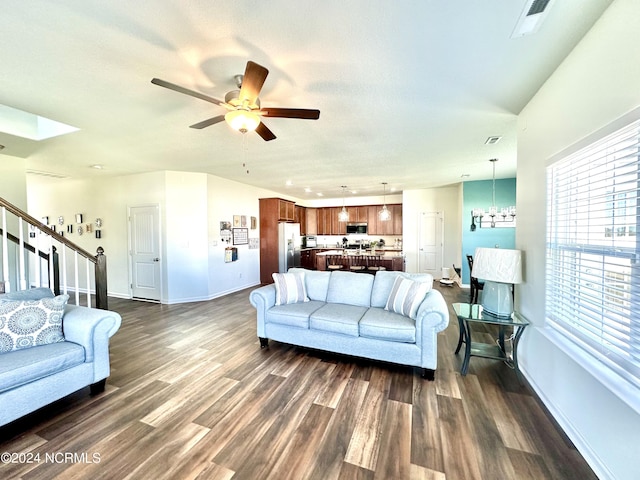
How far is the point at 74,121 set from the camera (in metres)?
2.79

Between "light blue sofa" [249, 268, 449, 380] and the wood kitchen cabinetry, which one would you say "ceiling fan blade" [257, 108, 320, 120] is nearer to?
"light blue sofa" [249, 268, 449, 380]

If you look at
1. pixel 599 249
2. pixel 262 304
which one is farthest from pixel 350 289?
pixel 599 249

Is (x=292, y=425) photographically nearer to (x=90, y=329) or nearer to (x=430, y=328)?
(x=430, y=328)

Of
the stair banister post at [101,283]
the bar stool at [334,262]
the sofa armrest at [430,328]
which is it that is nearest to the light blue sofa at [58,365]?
the stair banister post at [101,283]

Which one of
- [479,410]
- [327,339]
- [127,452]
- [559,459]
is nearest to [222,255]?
[327,339]

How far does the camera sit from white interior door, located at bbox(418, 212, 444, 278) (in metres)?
7.23

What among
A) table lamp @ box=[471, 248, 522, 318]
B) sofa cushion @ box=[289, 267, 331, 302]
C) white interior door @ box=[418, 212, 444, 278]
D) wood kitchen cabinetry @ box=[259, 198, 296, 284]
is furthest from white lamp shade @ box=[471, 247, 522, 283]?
wood kitchen cabinetry @ box=[259, 198, 296, 284]

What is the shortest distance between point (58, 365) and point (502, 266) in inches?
148

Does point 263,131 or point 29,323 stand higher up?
point 263,131

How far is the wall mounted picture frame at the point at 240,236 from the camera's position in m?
6.16

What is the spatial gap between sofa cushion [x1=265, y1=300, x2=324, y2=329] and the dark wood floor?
387 mm

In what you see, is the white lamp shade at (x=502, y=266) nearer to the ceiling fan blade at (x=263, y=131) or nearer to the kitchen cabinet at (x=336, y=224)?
the ceiling fan blade at (x=263, y=131)

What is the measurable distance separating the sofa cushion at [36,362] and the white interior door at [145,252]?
131 inches

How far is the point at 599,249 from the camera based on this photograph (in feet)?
5.30
